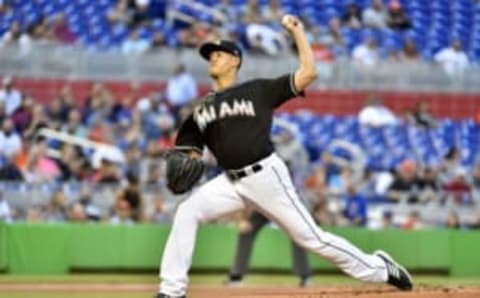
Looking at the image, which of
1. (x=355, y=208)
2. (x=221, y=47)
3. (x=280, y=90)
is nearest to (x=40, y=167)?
(x=355, y=208)

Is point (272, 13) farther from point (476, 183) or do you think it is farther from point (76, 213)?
point (76, 213)

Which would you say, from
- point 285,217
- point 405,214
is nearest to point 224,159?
point 285,217

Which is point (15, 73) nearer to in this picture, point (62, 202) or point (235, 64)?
point (62, 202)

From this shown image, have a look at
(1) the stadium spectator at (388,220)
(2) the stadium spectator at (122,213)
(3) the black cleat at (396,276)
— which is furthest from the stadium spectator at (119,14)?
(3) the black cleat at (396,276)

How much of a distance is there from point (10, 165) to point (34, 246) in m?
1.62

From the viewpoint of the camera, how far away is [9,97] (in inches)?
723

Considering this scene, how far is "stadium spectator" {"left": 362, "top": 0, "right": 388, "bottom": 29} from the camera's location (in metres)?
23.2

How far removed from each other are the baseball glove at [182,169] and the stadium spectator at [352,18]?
1461 centimetres

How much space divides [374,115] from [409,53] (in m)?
2.22

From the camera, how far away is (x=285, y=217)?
27.2 feet

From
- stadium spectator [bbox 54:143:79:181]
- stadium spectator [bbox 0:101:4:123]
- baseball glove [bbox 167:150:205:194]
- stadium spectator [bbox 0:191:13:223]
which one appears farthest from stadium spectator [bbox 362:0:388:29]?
baseball glove [bbox 167:150:205:194]

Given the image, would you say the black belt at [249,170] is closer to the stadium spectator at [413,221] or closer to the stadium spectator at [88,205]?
the stadium spectator at [88,205]

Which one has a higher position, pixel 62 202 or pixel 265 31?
pixel 265 31

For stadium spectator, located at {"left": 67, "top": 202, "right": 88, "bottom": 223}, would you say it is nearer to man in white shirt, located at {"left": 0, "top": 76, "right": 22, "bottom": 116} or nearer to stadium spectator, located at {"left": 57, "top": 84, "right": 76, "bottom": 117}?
stadium spectator, located at {"left": 57, "top": 84, "right": 76, "bottom": 117}
